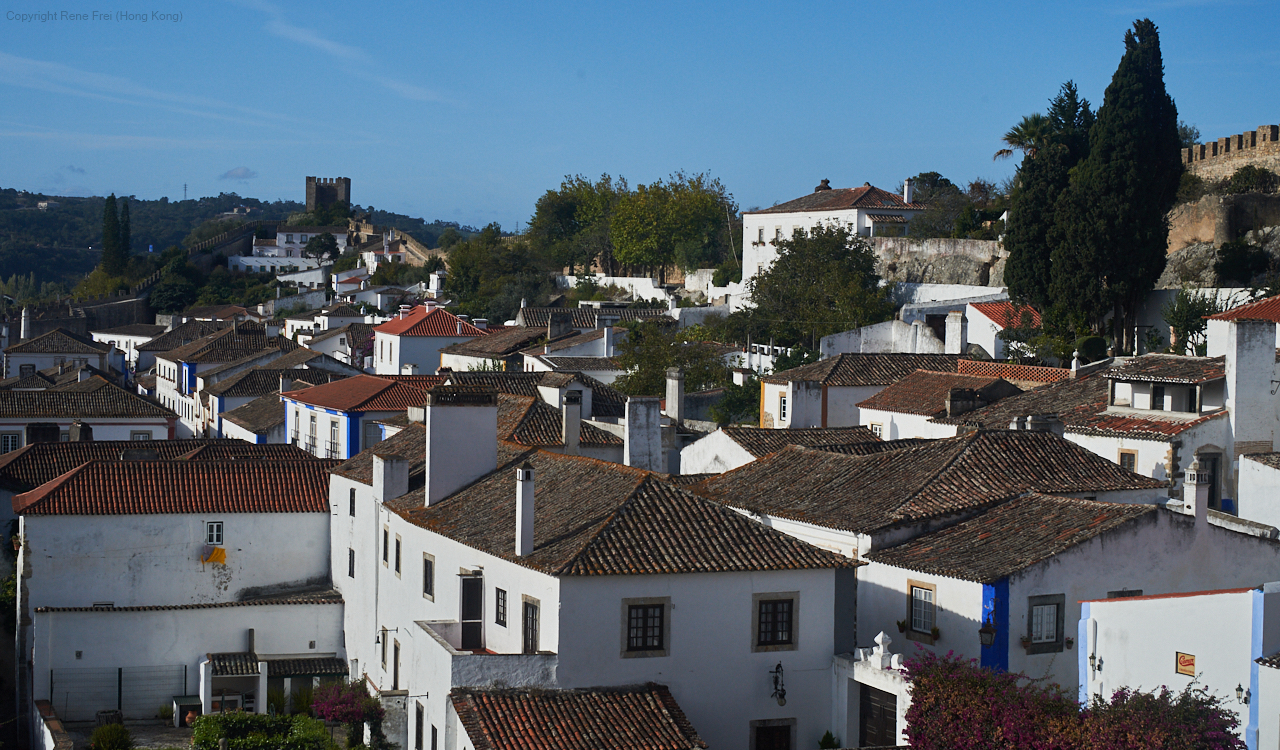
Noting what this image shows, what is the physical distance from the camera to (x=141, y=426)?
162ft

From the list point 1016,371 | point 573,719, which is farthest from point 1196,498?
point 1016,371

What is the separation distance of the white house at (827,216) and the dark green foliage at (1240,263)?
63.6ft

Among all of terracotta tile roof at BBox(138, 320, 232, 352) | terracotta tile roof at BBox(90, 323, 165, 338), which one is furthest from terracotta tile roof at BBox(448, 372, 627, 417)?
terracotta tile roof at BBox(90, 323, 165, 338)

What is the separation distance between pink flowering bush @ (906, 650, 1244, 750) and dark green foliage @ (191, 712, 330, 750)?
33.8 feet

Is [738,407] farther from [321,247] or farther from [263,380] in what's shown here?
[321,247]

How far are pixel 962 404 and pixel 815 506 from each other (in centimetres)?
1313

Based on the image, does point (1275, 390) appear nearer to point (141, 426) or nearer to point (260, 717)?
point (260, 717)

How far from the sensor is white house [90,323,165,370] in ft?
286

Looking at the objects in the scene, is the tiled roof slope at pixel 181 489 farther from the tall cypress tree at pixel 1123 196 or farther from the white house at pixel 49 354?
the white house at pixel 49 354

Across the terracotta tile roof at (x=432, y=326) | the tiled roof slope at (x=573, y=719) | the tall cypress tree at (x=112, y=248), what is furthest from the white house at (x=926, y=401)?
the tall cypress tree at (x=112, y=248)

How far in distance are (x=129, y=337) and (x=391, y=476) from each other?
7093 centimetres

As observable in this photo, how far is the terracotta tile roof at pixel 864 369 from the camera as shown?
135ft

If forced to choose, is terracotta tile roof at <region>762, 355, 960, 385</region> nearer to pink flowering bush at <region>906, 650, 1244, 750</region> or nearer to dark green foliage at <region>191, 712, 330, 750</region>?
dark green foliage at <region>191, 712, 330, 750</region>

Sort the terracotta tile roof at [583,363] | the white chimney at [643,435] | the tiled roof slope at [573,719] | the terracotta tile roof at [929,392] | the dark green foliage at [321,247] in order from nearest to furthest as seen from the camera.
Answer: the tiled roof slope at [573,719] < the white chimney at [643,435] < the terracotta tile roof at [929,392] < the terracotta tile roof at [583,363] < the dark green foliage at [321,247]
